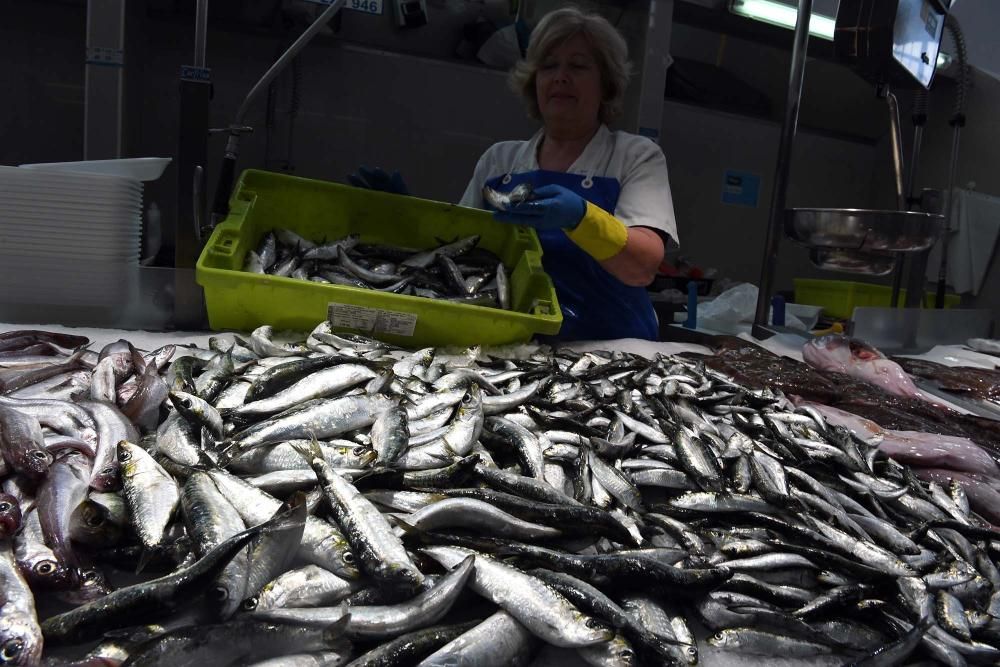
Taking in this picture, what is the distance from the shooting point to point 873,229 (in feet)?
10.4

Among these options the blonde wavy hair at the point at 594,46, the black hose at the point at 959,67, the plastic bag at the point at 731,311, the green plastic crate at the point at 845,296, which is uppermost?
the black hose at the point at 959,67

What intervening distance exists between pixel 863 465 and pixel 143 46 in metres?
5.58

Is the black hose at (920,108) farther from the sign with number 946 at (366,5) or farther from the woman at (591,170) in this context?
the sign with number 946 at (366,5)

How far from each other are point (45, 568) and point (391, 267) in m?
2.07

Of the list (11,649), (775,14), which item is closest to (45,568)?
(11,649)

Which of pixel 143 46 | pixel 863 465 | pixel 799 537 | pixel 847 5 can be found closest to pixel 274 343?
pixel 799 537

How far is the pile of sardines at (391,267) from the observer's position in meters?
2.68

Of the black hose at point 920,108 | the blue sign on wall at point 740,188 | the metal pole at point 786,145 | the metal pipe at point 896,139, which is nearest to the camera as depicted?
the metal pipe at point 896,139

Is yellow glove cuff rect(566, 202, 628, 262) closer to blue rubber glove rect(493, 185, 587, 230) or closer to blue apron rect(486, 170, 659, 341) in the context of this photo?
blue rubber glove rect(493, 185, 587, 230)

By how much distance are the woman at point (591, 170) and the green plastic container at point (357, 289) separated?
1.28 ft

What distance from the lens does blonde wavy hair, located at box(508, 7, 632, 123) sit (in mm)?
3244

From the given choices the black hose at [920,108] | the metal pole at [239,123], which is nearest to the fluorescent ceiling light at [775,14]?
the black hose at [920,108]

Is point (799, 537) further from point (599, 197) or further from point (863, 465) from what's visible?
point (599, 197)

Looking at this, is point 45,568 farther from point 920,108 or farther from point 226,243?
point 920,108
